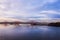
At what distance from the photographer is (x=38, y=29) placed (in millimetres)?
4980

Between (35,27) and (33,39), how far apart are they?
41.5 inches

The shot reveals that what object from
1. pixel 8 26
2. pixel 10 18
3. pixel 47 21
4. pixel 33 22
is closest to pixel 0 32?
pixel 8 26

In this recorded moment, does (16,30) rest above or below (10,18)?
below

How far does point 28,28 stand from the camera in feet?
15.9

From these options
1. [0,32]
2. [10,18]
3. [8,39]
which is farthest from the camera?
[0,32]

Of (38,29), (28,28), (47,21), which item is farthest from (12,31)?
(47,21)

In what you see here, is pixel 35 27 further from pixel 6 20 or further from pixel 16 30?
pixel 6 20

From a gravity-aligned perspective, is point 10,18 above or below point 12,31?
above

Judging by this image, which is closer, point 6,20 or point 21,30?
point 6,20

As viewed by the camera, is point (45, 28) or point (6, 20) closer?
point (6, 20)

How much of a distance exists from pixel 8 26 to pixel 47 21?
145 cm

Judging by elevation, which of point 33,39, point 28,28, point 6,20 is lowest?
point 33,39

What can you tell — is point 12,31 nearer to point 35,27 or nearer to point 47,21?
point 35,27

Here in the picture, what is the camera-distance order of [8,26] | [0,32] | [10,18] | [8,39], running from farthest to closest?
[8,26]
[0,32]
[10,18]
[8,39]
